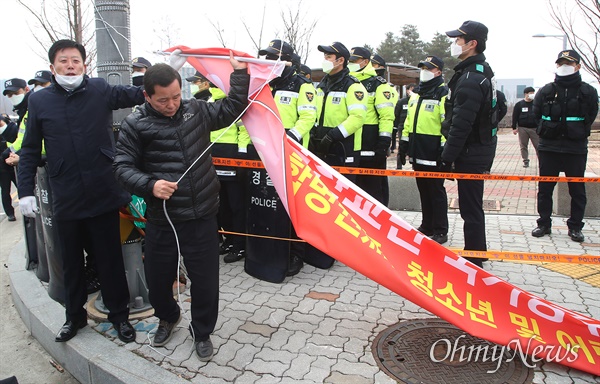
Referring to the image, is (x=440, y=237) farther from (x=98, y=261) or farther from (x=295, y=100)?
(x=98, y=261)

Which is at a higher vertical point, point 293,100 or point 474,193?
point 293,100

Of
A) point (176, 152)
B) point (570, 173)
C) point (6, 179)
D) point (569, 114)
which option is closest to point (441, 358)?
point (176, 152)

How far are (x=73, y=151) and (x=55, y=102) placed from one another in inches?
13.7

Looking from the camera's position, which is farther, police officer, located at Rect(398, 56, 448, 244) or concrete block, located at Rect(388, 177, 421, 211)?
concrete block, located at Rect(388, 177, 421, 211)

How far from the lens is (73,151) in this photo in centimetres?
318

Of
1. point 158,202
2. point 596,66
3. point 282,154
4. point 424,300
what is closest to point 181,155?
point 158,202

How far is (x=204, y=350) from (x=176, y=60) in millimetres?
1945

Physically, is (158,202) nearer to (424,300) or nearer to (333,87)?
(424,300)

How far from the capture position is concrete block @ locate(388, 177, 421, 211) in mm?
7539

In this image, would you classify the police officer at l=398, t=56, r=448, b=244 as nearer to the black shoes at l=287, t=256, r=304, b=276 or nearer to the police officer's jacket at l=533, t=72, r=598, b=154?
the police officer's jacket at l=533, t=72, r=598, b=154

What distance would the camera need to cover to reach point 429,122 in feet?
18.6

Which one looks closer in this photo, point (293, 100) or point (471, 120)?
point (471, 120)

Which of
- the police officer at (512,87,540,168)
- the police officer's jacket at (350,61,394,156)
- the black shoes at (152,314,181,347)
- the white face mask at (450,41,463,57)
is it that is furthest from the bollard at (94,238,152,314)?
the police officer at (512,87,540,168)

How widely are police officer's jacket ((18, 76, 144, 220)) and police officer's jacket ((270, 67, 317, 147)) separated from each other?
167 centimetres
